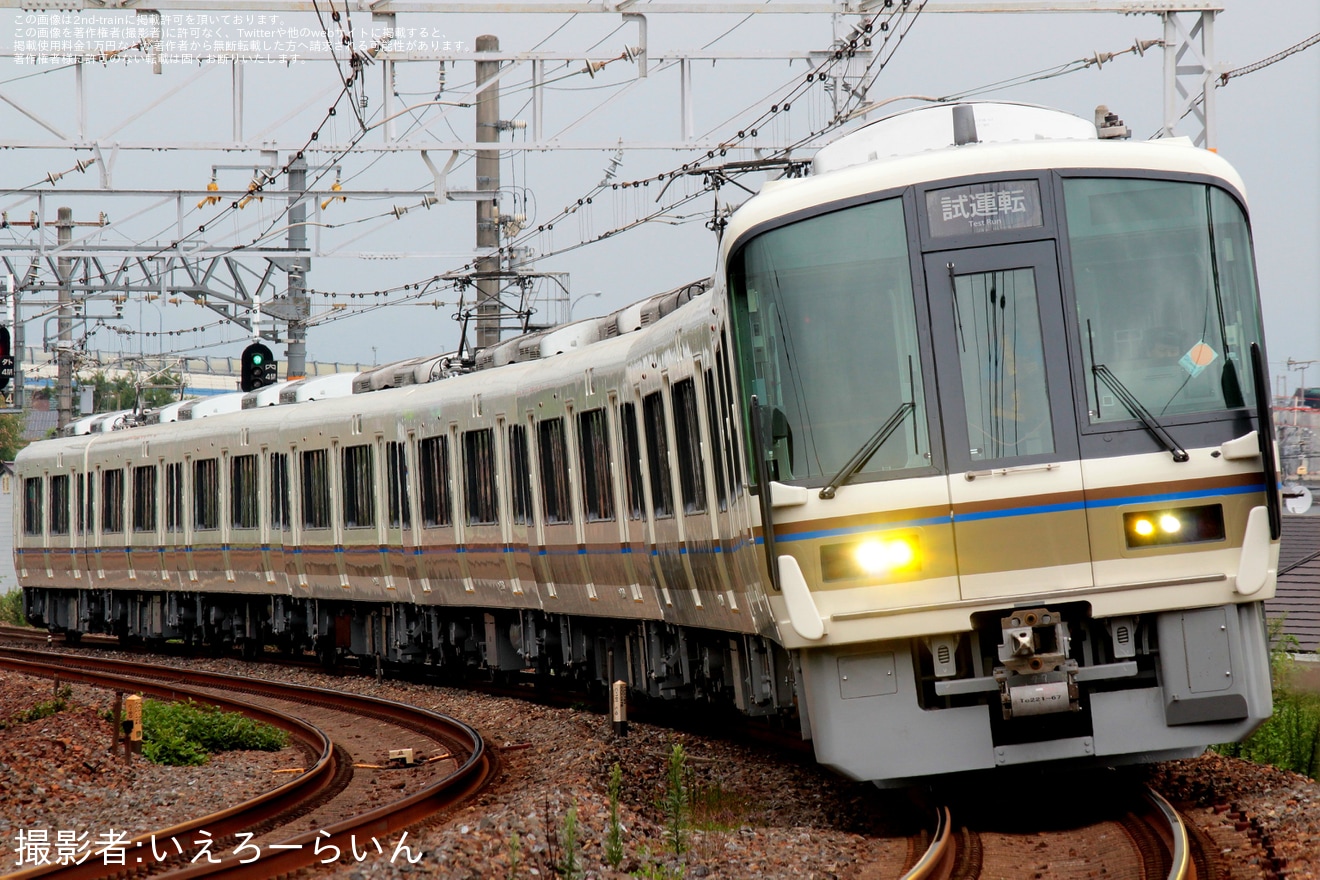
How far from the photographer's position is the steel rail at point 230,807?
7.95 metres

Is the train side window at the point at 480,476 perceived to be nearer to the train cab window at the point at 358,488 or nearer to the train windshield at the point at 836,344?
the train cab window at the point at 358,488

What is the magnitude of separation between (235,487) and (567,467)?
29.9 feet

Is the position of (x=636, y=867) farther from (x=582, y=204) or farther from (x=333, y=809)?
(x=582, y=204)

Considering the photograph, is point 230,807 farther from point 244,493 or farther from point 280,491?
point 244,493

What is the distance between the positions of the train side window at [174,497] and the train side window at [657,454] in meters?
13.3

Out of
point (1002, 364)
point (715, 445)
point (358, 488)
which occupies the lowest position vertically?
point (715, 445)

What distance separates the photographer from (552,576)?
15195 mm

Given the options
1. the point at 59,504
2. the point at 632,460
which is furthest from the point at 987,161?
the point at 59,504

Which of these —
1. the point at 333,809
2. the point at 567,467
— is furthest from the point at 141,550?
the point at 333,809

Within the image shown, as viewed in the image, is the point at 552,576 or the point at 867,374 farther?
the point at 552,576

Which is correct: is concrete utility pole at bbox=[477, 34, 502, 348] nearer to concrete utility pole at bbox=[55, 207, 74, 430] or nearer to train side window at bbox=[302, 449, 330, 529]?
train side window at bbox=[302, 449, 330, 529]

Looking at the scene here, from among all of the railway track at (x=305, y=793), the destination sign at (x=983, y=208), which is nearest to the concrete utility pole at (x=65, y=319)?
→ the railway track at (x=305, y=793)

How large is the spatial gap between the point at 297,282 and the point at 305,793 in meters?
16.8

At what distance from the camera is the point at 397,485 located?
60.4 ft
